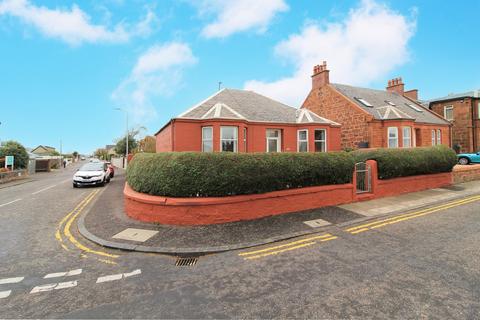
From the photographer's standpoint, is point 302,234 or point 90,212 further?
point 90,212

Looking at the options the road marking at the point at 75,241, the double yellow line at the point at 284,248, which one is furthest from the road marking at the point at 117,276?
the double yellow line at the point at 284,248

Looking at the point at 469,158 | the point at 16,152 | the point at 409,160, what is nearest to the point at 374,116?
the point at 409,160

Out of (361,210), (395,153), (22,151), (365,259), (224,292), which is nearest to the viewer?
(224,292)

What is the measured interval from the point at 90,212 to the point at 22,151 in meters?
32.8

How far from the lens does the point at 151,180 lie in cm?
789

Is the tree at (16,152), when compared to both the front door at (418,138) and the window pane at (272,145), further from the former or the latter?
the front door at (418,138)

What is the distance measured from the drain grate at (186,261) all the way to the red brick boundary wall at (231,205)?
6.39 ft

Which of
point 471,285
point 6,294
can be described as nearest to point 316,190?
point 471,285

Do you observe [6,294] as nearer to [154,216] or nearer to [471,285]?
[154,216]

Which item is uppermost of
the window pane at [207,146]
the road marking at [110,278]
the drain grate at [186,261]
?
the window pane at [207,146]

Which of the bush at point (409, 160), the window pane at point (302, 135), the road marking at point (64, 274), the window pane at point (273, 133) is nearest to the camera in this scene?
the road marking at point (64, 274)

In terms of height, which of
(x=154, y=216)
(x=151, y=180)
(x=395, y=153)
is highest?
(x=395, y=153)

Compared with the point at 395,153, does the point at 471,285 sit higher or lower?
lower

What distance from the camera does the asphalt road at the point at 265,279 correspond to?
3.28m
